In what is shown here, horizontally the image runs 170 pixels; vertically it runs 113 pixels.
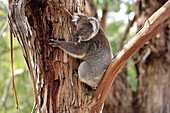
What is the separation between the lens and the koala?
2.33 metres

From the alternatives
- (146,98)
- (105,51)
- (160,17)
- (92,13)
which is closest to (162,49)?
(146,98)

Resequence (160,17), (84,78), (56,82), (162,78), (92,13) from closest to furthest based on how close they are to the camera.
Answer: (160,17)
(56,82)
(84,78)
(92,13)
(162,78)

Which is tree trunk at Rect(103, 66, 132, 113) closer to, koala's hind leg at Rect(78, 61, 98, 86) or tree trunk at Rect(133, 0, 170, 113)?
tree trunk at Rect(133, 0, 170, 113)

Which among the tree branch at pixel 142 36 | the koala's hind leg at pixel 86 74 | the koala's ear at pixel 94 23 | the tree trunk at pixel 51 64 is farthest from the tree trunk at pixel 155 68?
the tree trunk at pixel 51 64

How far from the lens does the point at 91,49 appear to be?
2645 millimetres

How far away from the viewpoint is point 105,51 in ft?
8.89

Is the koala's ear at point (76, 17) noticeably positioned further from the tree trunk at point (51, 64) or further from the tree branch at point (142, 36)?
the tree branch at point (142, 36)

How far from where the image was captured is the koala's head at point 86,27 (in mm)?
2430

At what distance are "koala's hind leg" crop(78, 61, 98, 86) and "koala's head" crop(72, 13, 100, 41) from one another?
412 mm

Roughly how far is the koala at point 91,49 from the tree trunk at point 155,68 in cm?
220

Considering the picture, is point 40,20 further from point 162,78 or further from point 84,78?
point 162,78

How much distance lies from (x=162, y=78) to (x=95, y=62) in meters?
2.89

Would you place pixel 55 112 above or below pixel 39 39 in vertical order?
below

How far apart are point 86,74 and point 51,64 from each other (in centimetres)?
56
